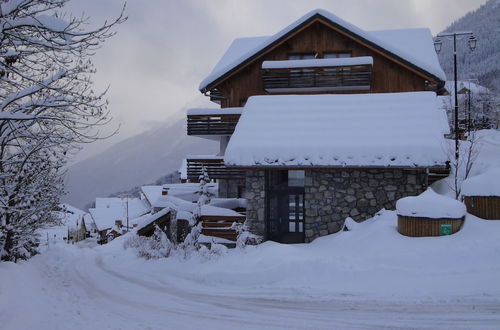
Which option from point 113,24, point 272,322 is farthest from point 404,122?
point 113,24

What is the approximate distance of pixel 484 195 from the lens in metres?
11.9

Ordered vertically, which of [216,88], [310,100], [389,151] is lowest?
[389,151]

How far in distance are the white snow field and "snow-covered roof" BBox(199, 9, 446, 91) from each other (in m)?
Answer: 12.1

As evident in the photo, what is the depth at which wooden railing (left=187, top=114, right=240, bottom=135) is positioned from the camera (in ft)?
69.0

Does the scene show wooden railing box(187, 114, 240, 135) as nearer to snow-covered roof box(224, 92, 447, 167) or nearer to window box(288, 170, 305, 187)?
snow-covered roof box(224, 92, 447, 167)

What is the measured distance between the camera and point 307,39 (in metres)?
23.7

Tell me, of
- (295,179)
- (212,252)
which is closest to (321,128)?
(295,179)

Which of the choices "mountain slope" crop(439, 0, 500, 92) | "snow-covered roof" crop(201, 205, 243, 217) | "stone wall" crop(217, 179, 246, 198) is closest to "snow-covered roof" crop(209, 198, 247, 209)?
"stone wall" crop(217, 179, 246, 198)

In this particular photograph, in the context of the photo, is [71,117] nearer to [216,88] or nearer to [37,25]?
[37,25]

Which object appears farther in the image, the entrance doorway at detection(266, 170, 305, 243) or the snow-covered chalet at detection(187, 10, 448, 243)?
the entrance doorway at detection(266, 170, 305, 243)

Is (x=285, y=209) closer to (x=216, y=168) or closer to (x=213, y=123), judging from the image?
(x=216, y=168)

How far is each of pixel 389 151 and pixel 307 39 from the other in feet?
39.6

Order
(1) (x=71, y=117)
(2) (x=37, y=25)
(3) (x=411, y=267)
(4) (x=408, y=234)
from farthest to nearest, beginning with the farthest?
(4) (x=408, y=234) < (3) (x=411, y=267) < (1) (x=71, y=117) < (2) (x=37, y=25)

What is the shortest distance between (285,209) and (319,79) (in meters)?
8.90
